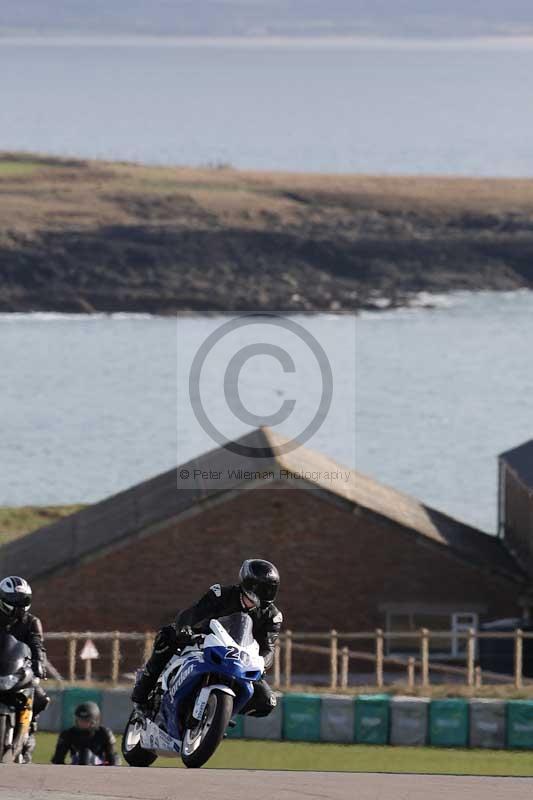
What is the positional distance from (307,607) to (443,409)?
2759 inches

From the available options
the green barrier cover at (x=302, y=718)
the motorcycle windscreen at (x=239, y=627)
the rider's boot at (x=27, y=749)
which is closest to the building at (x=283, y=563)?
the green barrier cover at (x=302, y=718)

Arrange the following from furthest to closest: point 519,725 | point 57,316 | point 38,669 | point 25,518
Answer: point 57,316 < point 25,518 < point 519,725 < point 38,669

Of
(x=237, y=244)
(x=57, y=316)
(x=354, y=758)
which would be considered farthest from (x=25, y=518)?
(x=237, y=244)

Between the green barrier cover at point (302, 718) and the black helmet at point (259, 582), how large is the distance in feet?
42.8

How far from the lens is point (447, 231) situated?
15762cm

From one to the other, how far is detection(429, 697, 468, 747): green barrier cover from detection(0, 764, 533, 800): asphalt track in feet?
39.5

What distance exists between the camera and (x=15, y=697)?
1866 centimetres

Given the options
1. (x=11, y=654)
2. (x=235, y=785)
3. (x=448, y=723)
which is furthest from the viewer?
(x=448, y=723)

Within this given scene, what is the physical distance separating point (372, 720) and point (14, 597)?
11.5 metres

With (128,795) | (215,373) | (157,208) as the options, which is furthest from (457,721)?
(157,208)

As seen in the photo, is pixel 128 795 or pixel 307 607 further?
pixel 307 607

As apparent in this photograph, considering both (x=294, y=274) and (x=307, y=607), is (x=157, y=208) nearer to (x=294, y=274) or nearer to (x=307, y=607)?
(x=294, y=274)

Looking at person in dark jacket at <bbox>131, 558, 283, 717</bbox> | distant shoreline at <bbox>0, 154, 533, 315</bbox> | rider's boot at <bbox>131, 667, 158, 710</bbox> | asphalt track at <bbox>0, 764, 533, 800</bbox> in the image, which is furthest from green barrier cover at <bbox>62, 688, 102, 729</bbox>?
distant shoreline at <bbox>0, 154, 533, 315</bbox>

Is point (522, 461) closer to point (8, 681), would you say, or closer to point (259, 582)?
point (8, 681)
